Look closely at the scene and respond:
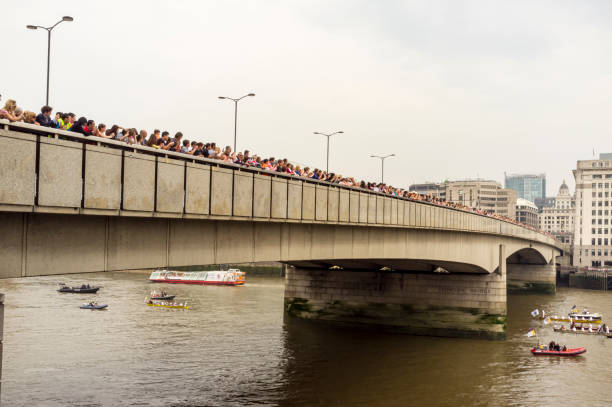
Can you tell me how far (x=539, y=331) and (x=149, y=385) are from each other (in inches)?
1375

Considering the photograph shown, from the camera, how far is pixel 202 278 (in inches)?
3253

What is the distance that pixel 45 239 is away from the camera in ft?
45.9

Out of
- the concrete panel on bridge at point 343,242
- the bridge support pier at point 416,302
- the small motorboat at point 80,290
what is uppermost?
the concrete panel on bridge at point 343,242

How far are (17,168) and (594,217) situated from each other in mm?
136421

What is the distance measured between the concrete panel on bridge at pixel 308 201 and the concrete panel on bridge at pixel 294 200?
0.35 m

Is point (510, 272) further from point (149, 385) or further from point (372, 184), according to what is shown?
point (149, 385)

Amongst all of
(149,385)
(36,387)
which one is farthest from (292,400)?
(36,387)

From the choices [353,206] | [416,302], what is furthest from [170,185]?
[416,302]

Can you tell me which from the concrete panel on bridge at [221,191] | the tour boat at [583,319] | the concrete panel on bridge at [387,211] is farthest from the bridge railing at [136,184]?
the tour boat at [583,319]

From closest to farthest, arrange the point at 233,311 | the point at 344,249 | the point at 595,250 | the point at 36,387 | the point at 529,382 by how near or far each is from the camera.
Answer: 1. the point at 36,387
2. the point at 344,249
3. the point at 529,382
4. the point at 233,311
5. the point at 595,250

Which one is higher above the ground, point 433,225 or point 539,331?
point 433,225

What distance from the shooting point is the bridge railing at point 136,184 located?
13.2m

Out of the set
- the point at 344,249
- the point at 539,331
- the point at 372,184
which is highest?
the point at 372,184

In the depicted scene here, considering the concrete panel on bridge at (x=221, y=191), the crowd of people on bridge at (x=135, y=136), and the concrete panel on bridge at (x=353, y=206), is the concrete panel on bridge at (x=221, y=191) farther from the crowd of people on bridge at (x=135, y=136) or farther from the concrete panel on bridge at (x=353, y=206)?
the concrete panel on bridge at (x=353, y=206)
